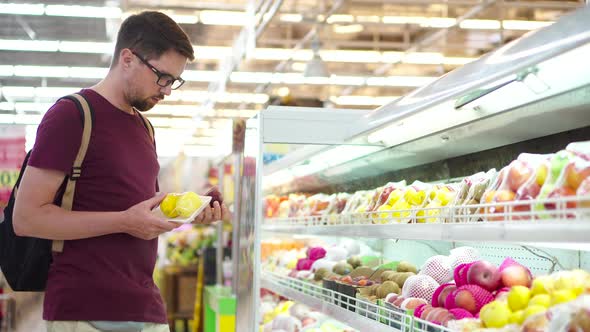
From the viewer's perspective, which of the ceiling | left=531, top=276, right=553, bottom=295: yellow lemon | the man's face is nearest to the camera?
left=531, top=276, right=553, bottom=295: yellow lemon

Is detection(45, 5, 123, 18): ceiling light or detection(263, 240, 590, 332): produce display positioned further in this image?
detection(45, 5, 123, 18): ceiling light

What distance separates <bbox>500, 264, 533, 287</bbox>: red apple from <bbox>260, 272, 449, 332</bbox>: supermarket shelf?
252mm

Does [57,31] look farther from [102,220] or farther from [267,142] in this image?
[102,220]

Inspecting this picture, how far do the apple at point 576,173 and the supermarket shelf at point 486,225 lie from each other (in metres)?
0.06

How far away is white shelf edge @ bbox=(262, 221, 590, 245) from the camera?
1573 millimetres

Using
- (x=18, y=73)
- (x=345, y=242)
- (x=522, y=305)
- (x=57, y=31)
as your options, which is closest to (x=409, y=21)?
(x=57, y=31)

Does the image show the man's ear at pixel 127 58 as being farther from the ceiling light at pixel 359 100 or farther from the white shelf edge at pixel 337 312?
Result: the ceiling light at pixel 359 100

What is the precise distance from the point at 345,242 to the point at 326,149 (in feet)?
2.92

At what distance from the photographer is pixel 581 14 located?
5.52 feet

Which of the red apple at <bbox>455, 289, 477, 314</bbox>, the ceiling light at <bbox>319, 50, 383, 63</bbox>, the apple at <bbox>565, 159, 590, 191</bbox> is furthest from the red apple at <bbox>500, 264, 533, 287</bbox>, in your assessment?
the ceiling light at <bbox>319, 50, 383, 63</bbox>

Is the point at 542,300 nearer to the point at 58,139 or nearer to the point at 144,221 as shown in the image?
the point at 144,221

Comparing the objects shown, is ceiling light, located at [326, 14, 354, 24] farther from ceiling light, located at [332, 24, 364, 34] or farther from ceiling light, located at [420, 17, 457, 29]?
ceiling light, located at [332, 24, 364, 34]

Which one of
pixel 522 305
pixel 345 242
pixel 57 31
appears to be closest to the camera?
pixel 522 305

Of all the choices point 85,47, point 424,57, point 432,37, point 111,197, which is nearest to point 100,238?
point 111,197
